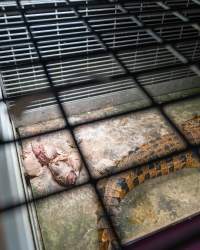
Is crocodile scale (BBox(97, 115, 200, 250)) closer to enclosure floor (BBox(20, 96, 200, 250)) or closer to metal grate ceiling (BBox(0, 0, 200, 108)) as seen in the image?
enclosure floor (BBox(20, 96, 200, 250))

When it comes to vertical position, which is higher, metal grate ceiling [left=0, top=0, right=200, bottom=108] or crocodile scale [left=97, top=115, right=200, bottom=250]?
metal grate ceiling [left=0, top=0, right=200, bottom=108]

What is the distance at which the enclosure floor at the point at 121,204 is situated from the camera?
88.7 inches

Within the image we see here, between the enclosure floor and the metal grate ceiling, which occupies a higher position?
the metal grate ceiling

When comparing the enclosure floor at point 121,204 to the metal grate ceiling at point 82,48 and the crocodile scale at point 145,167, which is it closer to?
the crocodile scale at point 145,167

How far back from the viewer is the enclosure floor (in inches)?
88.7

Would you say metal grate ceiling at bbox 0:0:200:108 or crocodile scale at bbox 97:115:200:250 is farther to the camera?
crocodile scale at bbox 97:115:200:250

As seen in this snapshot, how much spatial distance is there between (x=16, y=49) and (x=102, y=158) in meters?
1.21

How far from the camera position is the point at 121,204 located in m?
2.42

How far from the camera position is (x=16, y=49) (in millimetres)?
2330

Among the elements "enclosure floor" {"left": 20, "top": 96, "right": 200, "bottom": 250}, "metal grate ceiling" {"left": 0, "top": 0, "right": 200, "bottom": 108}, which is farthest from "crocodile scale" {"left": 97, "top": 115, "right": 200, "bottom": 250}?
"metal grate ceiling" {"left": 0, "top": 0, "right": 200, "bottom": 108}

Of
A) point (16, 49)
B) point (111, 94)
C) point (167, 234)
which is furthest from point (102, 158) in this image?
point (167, 234)

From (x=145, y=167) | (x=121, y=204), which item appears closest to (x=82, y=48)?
(x=145, y=167)

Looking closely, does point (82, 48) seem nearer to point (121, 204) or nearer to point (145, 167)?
point (145, 167)

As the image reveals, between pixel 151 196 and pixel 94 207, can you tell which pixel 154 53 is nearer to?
pixel 151 196
